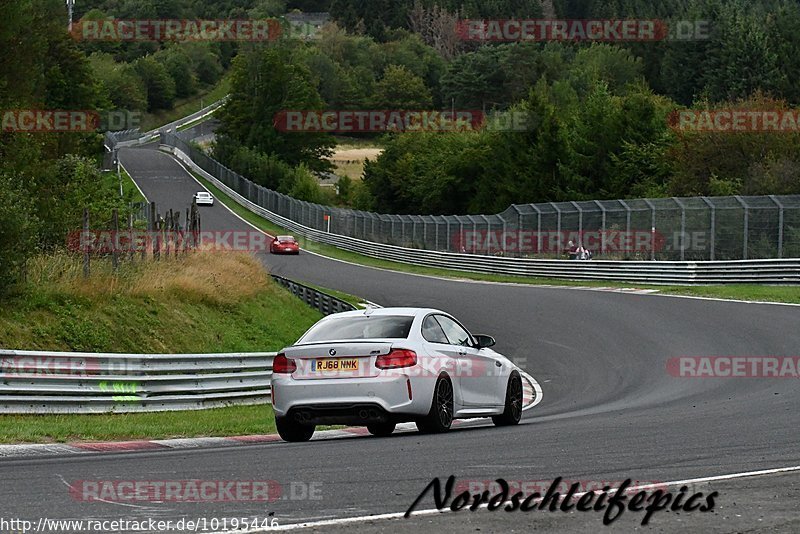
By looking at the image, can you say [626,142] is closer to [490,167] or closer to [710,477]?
[490,167]

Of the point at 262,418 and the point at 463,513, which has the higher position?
the point at 463,513

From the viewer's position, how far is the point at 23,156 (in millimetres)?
30719

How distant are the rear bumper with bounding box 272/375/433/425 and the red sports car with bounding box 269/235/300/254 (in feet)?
163

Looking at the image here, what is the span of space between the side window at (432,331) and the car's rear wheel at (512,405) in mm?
1316

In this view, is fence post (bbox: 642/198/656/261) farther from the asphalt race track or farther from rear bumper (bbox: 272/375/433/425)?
rear bumper (bbox: 272/375/433/425)

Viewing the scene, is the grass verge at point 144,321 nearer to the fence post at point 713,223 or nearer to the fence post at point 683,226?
the fence post at point 683,226

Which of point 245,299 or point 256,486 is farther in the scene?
point 245,299

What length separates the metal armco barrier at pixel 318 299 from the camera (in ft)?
105

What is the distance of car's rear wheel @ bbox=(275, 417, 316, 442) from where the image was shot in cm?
1305

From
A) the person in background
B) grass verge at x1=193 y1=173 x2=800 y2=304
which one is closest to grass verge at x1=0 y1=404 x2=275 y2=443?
grass verge at x1=193 y1=173 x2=800 y2=304

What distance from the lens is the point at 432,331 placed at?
45.0ft

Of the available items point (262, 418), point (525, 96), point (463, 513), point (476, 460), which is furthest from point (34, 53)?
point (525, 96)

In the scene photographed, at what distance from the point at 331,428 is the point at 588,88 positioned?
5089 inches

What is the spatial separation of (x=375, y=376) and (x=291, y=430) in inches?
47.7
